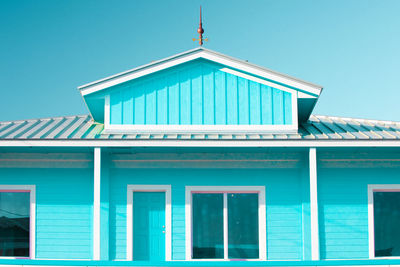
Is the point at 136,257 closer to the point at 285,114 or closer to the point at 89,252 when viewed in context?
the point at 89,252

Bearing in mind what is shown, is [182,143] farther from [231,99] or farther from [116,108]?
[116,108]

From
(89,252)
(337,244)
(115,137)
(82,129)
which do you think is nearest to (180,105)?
(115,137)

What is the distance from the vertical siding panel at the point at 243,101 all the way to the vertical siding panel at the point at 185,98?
1265 mm

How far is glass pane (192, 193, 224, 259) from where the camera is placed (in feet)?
37.1

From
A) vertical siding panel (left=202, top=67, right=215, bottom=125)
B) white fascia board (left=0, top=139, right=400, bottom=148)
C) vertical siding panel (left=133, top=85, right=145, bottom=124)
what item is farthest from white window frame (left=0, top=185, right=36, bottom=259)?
vertical siding panel (left=202, top=67, right=215, bottom=125)

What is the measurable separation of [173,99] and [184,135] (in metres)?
1.05

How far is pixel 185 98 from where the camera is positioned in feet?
37.2

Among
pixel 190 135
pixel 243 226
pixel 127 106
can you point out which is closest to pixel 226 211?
pixel 243 226

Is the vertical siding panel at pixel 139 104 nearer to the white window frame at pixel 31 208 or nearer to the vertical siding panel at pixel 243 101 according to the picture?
the vertical siding panel at pixel 243 101

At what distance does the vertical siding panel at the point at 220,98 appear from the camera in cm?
1123

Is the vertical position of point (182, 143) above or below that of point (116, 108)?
below

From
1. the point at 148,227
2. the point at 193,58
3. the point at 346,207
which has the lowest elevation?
the point at 148,227

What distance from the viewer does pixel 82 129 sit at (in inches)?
449

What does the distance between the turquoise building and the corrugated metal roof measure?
0.35 feet
